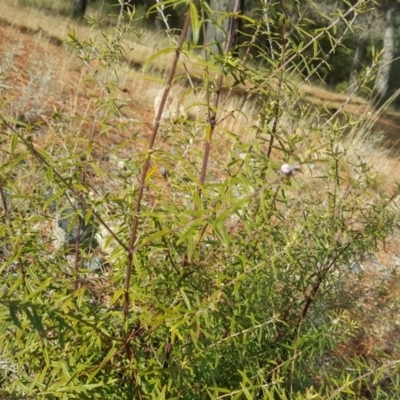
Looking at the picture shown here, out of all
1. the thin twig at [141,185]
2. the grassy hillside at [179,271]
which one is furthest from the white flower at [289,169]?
the thin twig at [141,185]

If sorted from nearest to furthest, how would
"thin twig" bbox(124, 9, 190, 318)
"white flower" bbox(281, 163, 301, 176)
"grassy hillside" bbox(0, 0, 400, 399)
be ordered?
"white flower" bbox(281, 163, 301, 176) < "thin twig" bbox(124, 9, 190, 318) < "grassy hillside" bbox(0, 0, 400, 399)

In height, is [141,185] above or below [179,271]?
Answer: above

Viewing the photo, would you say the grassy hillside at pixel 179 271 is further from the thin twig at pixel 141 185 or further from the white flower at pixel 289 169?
the white flower at pixel 289 169

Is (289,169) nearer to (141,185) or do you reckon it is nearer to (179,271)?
(141,185)

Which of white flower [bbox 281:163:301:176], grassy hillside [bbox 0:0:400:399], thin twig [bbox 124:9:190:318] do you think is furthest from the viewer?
grassy hillside [bbox 0:0:400:399]

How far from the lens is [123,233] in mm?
1631

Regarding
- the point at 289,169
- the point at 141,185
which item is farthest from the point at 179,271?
the point at 289,169

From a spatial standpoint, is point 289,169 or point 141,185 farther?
point 141,185

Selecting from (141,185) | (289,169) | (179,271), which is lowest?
(179,271)

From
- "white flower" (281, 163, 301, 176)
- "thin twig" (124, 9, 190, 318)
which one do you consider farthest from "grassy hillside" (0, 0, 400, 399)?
"white flower" (281, 163, 301, 176)

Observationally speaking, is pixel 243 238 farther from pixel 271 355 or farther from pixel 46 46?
pixel 46 46

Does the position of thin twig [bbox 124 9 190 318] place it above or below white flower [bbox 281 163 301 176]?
below

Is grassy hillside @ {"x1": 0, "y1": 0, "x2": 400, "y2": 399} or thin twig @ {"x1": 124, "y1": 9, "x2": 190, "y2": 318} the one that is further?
grassy hillside @ {"x1": 0, "y1": 0, "x2": 400, "y2": 399}

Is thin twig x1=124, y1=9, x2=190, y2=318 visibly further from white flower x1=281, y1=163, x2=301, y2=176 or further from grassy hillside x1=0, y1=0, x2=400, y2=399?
white flower x1=281, y1=163, x2=301, y2=176
